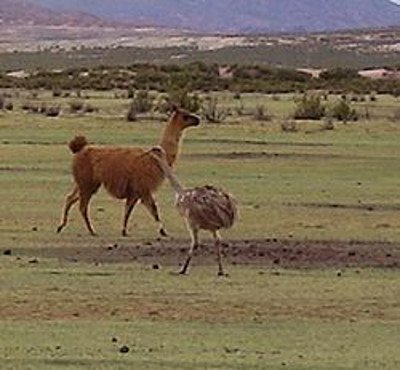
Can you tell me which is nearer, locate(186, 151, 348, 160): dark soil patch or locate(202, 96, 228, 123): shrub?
locate(186, 151, 348, 160): dark soil patch

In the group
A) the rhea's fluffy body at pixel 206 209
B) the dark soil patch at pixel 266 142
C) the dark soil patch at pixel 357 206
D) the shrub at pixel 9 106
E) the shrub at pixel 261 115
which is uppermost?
the rhea's fluffy body at pixel 206 209

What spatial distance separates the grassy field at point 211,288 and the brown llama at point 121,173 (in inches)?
17.2

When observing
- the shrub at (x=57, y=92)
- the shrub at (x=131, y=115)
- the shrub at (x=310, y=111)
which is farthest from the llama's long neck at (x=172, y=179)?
the shrub at (x=57, y=92)

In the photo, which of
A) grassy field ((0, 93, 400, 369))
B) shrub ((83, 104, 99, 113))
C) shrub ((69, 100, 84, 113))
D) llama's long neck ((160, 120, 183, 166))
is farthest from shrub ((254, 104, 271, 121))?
llama's long neck ((160, 120, 183, 166))

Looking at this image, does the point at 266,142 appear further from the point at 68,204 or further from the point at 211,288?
the point at 211,288

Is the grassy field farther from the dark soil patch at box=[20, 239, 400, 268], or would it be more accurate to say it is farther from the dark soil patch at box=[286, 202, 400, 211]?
the dark soil patch at box=[20, 239, 400, 268]

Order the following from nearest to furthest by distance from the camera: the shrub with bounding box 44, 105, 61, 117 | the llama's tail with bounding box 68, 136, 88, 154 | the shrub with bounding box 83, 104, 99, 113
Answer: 1. the llama's tail with bounding box 68, 136, 88, 154
2. the shrub with bounding box 44, 105, 61, 117
3. the shrub with bounding box 83, 104, 99, 113

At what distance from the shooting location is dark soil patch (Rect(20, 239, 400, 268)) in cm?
2144

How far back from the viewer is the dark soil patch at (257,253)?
2144 centimetres

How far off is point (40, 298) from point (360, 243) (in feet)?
24.4

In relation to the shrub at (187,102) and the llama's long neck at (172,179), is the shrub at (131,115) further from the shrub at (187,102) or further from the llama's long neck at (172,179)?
the llama's long neck at (172,179)

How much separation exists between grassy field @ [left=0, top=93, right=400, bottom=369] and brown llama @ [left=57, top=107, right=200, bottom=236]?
0.44m

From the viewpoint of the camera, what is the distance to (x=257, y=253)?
880 inches

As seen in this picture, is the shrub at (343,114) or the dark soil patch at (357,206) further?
the shrub at (343,114)
